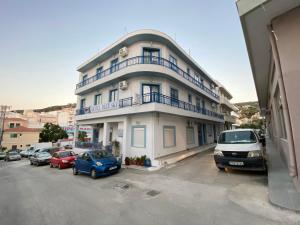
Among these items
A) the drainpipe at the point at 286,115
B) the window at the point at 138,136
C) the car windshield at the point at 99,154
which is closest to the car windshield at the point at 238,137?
the drainpipe at the point at 286,115

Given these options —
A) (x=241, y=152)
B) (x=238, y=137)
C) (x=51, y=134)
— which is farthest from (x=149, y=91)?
(x=51, y=134)

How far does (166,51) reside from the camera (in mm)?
13172

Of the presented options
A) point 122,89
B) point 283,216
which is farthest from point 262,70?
point 122,89

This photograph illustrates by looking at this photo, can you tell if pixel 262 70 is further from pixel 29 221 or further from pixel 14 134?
pixel 14 134

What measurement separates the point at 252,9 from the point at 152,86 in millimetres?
8732

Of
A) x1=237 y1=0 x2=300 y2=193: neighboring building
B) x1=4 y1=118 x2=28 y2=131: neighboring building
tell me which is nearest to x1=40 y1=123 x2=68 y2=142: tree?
x1=4 y1=118 x2=28 y2=131: neighboring building

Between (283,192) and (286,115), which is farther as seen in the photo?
(286,115)

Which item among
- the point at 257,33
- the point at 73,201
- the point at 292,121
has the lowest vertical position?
the point at 73,201

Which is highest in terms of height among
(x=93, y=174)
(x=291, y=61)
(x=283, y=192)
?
(x=291, y=61)

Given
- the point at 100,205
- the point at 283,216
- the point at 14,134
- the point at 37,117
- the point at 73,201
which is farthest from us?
the point at 37,117

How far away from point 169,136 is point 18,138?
45.3m

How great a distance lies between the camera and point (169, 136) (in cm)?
1279

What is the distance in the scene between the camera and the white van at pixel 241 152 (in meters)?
6.36

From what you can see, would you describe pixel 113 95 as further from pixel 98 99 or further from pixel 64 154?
pixel 64 154
